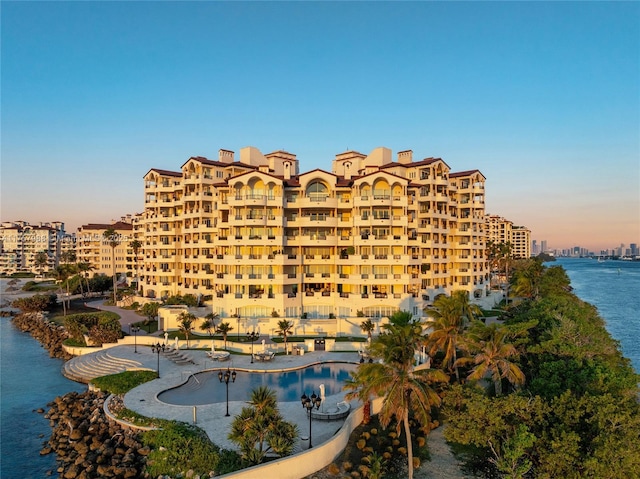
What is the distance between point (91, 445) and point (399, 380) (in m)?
21.4

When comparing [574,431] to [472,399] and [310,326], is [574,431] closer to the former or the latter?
[472,399]

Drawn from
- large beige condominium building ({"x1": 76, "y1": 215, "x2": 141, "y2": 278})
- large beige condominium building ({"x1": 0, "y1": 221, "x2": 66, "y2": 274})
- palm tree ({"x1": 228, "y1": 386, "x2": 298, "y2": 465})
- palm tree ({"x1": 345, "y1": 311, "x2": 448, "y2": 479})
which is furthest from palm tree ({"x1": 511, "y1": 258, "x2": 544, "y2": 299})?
large beige condominium building ({"x1": 0, "y1": 221, "x2": 66, "y2": 274})

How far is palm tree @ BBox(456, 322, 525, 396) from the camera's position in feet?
93.1

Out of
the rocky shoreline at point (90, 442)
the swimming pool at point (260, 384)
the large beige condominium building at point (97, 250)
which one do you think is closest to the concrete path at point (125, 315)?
the rocky shoreline at point (90, 442)

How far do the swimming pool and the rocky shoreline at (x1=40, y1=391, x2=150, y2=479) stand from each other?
4.15 metres

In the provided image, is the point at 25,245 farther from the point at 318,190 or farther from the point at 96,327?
the point at 318,190

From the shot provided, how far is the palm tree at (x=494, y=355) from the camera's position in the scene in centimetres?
2838

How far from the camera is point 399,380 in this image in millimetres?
21750

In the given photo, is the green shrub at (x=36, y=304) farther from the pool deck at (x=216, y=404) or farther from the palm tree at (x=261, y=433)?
the palm tree at (x=261, y=433)

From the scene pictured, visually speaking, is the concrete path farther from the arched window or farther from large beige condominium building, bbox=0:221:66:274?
large beige condominium building, bbox=0:221:66:274

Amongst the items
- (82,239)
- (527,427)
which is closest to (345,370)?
(527,427)

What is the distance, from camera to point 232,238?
56.3 meters

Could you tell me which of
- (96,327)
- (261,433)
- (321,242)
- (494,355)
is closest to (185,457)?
(261,433)

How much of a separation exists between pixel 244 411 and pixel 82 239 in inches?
5335
